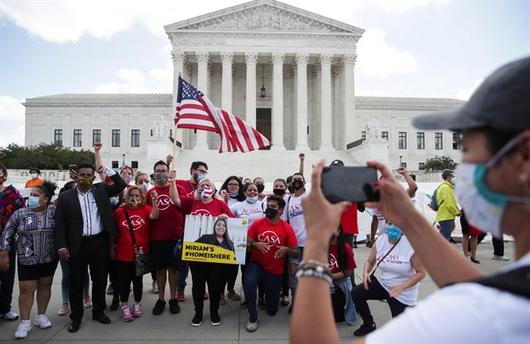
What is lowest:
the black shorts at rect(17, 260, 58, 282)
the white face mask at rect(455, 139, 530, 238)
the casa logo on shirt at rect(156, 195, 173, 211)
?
the black shorts at rect(17, 260, 58, 282)

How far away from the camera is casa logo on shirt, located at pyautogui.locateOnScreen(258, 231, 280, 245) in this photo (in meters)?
5.85

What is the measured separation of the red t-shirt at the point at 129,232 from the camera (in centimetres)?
600

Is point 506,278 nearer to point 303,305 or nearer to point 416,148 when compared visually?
point 303,305

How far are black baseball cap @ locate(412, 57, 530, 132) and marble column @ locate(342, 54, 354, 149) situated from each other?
42827mm

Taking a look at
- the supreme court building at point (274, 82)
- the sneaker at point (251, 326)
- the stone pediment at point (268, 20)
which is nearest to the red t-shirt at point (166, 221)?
the sneaker at point (251, 326)

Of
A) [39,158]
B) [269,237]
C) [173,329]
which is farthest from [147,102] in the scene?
[173,329]

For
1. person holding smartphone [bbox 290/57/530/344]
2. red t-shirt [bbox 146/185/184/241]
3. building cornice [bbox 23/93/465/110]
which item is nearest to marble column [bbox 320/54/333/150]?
building cornice [bbox 23/93/465/110]

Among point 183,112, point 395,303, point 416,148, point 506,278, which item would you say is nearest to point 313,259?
point 506,278


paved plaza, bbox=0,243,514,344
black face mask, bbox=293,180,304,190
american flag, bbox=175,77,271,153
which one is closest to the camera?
paved plaza, bbox=0,243,514,344

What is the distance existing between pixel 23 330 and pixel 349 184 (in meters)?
5.31

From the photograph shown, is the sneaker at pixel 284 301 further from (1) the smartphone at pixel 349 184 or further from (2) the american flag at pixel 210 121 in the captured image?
(1) the smartphone at pixel 349 184

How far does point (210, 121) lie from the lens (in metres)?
8.63

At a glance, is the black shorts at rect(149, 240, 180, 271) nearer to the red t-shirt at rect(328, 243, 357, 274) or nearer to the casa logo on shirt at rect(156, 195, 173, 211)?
the casa logo on shirt at rect(156, 195, 173, 211)

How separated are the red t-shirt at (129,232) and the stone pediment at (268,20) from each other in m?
39.2
